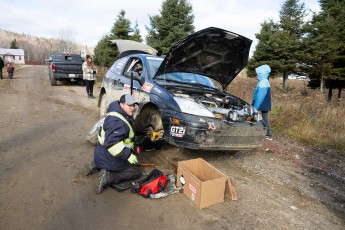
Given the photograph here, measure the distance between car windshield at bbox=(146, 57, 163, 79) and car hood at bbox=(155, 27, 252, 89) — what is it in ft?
0.61

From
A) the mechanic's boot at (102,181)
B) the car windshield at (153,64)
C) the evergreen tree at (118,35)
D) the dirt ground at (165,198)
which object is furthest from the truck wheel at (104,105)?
the evergreen tree at (118,35)

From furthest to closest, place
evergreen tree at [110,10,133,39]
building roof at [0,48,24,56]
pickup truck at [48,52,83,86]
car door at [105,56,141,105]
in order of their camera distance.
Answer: building roof at [0,48,24,56], evergreen tree at [110,10,133,39], pickup truck at [48,52,83,86], car door at [105,56,141,105]

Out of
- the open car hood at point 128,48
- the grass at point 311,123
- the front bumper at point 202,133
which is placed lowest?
the grass at point 311,123

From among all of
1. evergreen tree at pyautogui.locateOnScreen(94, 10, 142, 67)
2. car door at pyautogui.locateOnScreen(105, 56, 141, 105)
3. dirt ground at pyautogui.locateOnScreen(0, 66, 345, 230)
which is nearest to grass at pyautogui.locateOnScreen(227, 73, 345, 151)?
dirt ground at pyautogui.locateOnScreen(0, 66, 345, 230)

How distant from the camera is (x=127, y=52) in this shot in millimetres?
9680

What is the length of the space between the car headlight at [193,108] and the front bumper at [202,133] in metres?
0.08

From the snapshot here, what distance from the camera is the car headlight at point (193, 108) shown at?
3.64 meters

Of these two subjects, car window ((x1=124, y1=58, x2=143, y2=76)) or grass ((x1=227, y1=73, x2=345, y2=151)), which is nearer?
car window ((x1=124, y1=58, x2=143, y2=76))

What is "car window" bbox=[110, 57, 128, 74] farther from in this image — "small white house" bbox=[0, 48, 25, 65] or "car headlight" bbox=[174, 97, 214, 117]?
"small white house" bbox=[0, 48, 25, 65]

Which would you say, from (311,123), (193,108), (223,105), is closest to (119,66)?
(223,105)

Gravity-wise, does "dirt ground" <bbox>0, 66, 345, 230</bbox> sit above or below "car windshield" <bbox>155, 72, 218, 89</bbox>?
below

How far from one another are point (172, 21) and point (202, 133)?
46.4 ft

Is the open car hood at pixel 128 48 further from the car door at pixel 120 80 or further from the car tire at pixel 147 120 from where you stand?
the car tire at pixel 147 120

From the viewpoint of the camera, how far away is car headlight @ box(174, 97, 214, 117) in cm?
364
